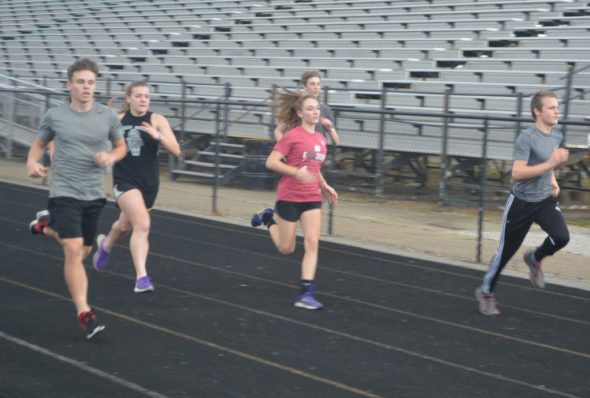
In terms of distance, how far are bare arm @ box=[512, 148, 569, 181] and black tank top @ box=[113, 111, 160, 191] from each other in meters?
2.97

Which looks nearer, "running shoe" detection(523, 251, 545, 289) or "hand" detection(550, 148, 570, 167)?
"hand" detection(550, 148, 570, 167)

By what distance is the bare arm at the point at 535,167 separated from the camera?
557 centimetres

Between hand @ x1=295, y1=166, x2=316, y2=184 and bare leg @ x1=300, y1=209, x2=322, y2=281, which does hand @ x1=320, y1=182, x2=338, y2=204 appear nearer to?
bare leg @ x1=300, y1=209, x2=322, y2=281

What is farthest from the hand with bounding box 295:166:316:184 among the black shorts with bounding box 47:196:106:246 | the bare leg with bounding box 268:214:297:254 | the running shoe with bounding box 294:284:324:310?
the black shorts with bounding box 47:196:106:246

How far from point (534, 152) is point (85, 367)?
137 inches

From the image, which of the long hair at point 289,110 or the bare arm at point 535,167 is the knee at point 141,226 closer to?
the long hair at point 289,110

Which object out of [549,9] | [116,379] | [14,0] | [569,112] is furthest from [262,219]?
[14,0]

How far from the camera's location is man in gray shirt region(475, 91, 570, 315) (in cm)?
586

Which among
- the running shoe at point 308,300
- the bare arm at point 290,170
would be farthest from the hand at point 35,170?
the running shoe at point 308,300

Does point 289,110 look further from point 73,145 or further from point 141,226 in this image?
point 73,145

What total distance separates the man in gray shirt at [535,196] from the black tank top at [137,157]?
296 cm

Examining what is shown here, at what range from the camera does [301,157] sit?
6.41 m

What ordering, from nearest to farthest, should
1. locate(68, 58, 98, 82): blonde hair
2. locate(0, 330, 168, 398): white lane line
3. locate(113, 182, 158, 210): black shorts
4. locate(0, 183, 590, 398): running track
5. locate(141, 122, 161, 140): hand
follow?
1. locate(0, 330, 168, 398): white lane line
2. locate(0, 183, 590, 398): running track
3. locate(68, 58, 98, 82): blonde hair
4. locate(141, 122, 161, 140): hand
5. locate(113, 182, 158, 210): black shorts

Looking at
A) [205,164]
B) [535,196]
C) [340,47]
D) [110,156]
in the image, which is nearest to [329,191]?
[535,196]
